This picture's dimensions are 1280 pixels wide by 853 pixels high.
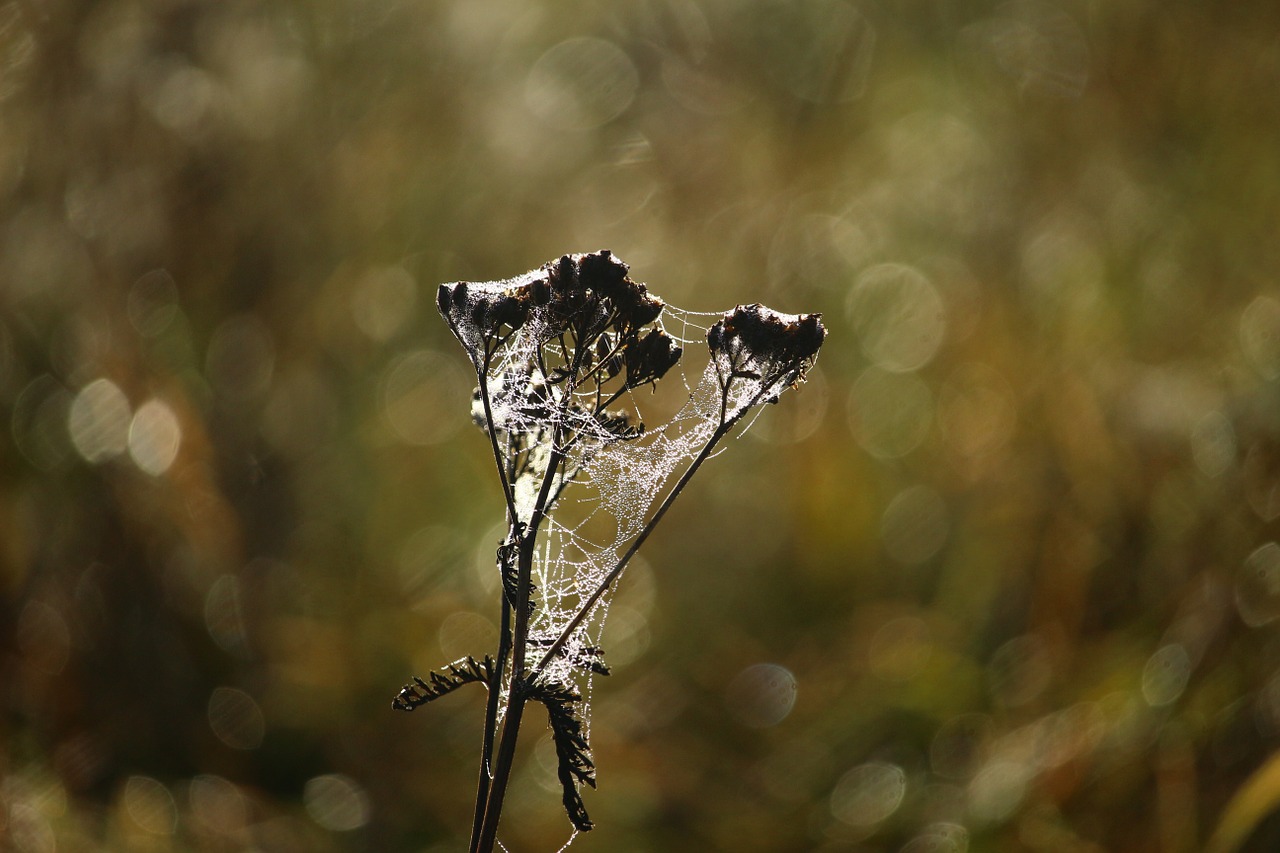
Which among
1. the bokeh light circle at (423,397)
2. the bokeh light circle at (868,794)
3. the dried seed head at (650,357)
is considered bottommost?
the bokeh light circle at (868,794)

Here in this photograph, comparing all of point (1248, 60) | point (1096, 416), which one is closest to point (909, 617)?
point (1096, 416)

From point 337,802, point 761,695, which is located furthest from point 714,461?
point 337,802

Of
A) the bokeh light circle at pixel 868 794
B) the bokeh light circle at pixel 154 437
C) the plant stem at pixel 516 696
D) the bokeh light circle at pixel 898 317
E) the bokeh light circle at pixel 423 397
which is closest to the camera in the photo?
the plant stem at pixel 516 696

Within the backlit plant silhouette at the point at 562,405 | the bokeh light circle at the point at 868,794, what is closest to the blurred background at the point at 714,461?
the bokeh light circle at the point at 868,794

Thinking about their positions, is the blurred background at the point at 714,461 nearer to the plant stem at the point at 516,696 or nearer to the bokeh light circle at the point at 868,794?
the bokeh light circle at the point at 868,794

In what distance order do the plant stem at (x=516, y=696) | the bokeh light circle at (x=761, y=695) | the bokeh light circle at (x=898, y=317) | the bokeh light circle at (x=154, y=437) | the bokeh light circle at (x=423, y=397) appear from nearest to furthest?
1. the plant stem at (x=516, y=696)
2. the bokeh light circle at (x=761, y=695)
3. the bokeh light circle at (x=154, y=437)
4. the bokeh light circle at (x=423, y=397)
5. the bokeh light circle at (x=898, y=317)

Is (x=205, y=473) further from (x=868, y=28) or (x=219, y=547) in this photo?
(x=868, y=28)

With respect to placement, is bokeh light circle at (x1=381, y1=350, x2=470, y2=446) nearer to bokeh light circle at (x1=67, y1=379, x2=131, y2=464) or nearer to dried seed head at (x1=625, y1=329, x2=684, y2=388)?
bokeh light circle at (x1=67, y1=379, x2=131, y2=464)

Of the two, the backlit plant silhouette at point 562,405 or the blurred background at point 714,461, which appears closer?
the backlit plant silhouette at point 562,405
